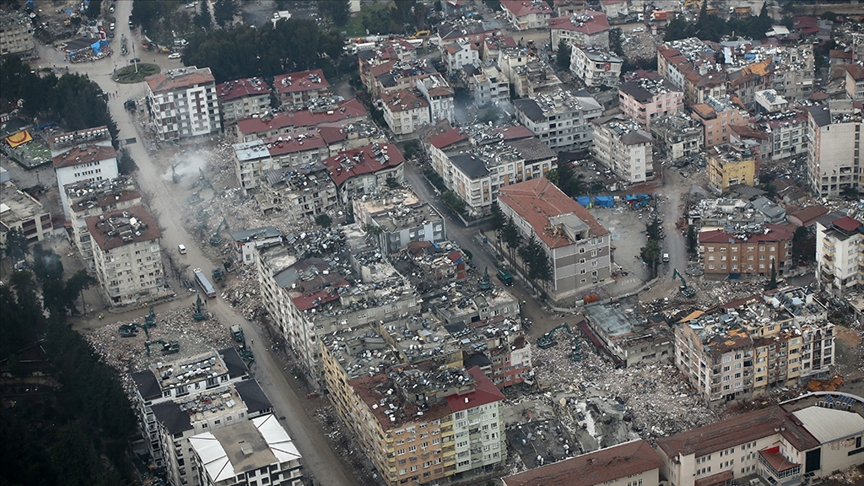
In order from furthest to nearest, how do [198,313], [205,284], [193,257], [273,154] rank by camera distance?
[273,154]
[193,257]
[205,284]
[198,313]

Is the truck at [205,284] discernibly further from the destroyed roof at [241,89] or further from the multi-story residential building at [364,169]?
the destroyed roof at [241,89]

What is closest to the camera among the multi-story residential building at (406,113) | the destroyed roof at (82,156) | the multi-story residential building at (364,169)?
the multi-story residential building at (364,169)

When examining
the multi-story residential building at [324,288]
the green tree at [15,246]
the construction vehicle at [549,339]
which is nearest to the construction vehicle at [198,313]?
the multi-story residential building at [324,288]

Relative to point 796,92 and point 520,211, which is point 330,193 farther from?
point 796,92

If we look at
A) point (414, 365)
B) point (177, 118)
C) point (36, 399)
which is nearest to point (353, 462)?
point (414, 365)

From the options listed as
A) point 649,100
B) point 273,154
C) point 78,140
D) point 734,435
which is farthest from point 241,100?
point 734,435

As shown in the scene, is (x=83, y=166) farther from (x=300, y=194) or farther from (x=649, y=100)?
(x=649, y=100)
